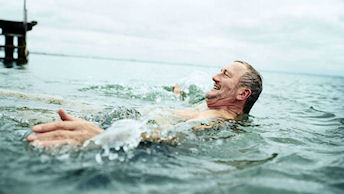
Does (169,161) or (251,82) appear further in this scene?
(251,82)

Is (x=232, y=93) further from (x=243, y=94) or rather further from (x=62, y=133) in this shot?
(x=62, y=133)

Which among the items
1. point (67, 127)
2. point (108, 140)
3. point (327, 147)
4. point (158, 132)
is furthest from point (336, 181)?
point (67, 127)

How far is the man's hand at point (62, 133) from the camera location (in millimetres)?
2765

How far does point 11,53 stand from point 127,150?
53.9 ft

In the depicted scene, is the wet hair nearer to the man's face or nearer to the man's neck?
the man's face

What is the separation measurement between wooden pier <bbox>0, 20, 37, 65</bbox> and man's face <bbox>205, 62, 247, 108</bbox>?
15.1 metres

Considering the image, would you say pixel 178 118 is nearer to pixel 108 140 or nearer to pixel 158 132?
pixel 158 132

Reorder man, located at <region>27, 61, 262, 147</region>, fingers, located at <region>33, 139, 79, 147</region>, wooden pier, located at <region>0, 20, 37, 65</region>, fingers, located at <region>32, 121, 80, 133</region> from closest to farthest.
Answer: fingers, located at <region>33, 139, 79, 147</region> < fingers, located at <region>32, 121, 80, 133</region> < man, located at <region>27, 61, 262, 147</region> < wooden pier, located at <region>0, 20, 37, 65</region>

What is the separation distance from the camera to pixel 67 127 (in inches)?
113

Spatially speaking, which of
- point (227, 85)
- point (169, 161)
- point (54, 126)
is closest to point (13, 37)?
point (227, 85)

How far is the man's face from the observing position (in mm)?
4832

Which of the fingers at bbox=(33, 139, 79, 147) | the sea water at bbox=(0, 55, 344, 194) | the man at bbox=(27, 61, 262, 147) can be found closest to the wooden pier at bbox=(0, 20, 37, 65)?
the sea water at bbox=(0, 55, 344, 194)

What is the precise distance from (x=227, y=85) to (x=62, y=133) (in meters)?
2.94

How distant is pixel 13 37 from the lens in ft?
53.4
